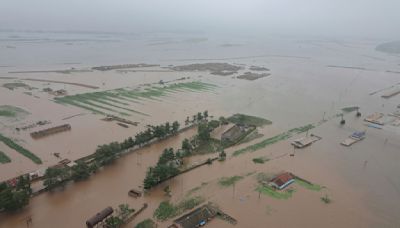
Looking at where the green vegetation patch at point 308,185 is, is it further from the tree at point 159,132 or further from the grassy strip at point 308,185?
the tree at point 159,132

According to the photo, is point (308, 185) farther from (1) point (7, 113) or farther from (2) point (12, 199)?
(1) point (7, 113)

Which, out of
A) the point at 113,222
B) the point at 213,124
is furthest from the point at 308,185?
the point at 113,222

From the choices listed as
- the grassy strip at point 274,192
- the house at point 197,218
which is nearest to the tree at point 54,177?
the house at point 197,218

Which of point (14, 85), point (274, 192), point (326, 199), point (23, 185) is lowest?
point (326, 199)

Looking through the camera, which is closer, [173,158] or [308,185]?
[308,185]

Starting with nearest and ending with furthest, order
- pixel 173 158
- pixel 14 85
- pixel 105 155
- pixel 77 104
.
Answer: pixel 173 158, pixel 105 155, pixel 77 104, pixel 14 85

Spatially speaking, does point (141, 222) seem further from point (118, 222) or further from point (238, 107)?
point (238, 107)
